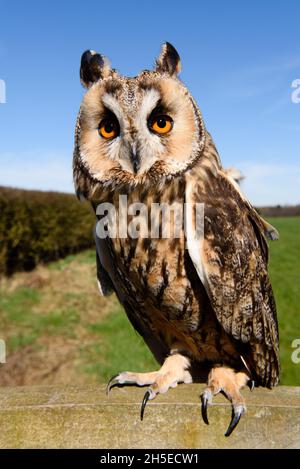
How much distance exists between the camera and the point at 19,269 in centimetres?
1078

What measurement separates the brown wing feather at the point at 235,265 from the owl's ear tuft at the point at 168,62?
15.4 inches

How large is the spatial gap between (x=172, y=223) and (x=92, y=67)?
2.42ft

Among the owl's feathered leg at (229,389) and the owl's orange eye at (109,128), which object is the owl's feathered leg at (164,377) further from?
the owl's orange eye at (109,128)

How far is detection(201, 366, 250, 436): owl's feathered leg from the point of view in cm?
135

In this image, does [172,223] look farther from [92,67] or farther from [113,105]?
[92,67]

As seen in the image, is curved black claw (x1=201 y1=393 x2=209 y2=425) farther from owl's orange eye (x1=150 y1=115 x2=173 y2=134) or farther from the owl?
owl's orange eye (x1=150 y1=115 x2=173 y2=134)

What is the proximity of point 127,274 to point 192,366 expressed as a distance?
21.3 inches

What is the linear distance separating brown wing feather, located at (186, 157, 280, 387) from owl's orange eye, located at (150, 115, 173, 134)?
0.21 m

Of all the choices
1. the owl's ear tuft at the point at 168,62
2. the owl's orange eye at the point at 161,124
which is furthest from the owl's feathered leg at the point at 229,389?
the owl's ear tuft at the point at 168,62

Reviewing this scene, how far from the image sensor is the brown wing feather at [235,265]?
1.98 m

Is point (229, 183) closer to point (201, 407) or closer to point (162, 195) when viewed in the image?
point (162, 195)

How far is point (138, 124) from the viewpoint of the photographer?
189 centimetres

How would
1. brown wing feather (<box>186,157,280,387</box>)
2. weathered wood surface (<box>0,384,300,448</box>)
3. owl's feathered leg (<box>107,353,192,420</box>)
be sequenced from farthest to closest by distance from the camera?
brown wing feather (<box>186,157,280,387</box>) → owl's feathered leg (<box>107,353,192,420</box>) → weathered wood surface (<box>0,384,300,448</box>)

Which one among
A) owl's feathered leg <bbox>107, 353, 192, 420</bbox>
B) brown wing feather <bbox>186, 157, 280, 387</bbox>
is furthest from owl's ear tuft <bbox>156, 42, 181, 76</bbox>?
owl's feathered leg <bbox>107, 353, 192, 420</bbox>
